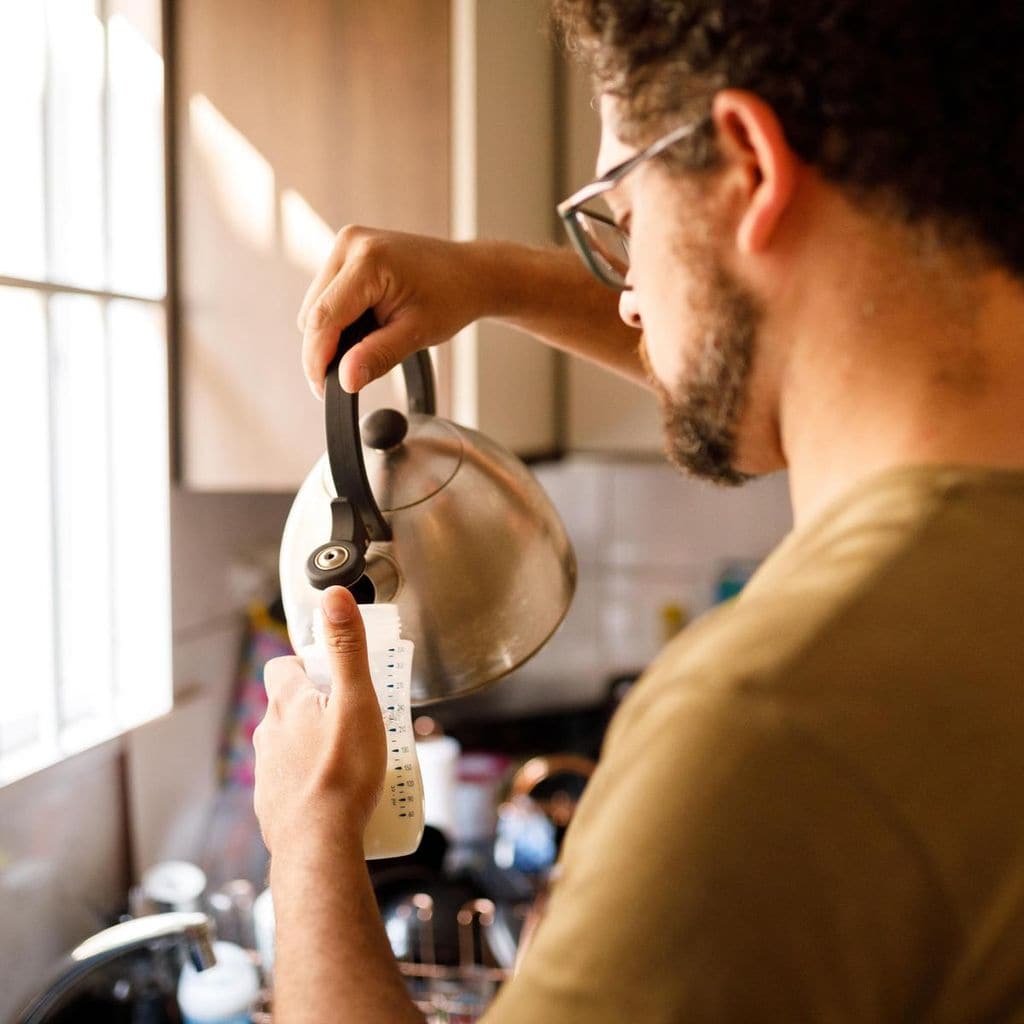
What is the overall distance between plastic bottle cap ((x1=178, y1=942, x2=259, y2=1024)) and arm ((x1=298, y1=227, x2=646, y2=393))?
28.5 inches

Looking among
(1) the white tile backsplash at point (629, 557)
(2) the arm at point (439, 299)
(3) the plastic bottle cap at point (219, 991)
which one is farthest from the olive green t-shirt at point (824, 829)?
(1) the white tile backsplash at point (629, 557)

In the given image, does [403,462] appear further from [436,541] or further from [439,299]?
[439,299]

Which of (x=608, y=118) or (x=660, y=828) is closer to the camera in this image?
(x=660, y=828)

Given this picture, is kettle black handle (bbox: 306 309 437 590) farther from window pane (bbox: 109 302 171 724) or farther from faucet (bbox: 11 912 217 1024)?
window pane (bbox: 109 302 171 724)

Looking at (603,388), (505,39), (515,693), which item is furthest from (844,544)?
(515,693)

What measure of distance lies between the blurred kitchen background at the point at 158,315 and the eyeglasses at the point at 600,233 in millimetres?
663

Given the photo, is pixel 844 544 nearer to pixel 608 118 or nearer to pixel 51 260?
pixel 608 118

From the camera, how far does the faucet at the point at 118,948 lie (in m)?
1.05

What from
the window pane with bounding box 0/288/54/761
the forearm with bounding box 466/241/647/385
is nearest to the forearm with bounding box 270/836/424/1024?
the forearm with bounding box 466/241/647/385

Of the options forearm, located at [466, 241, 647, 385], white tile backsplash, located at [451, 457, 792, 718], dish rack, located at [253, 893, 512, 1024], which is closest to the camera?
forearm, located at [466, 241, 647, 385]

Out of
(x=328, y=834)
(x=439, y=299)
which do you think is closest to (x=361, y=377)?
(x=439, y=299)

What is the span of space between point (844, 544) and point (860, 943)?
156 mm

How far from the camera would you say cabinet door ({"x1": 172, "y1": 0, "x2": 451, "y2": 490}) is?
4.65 ft

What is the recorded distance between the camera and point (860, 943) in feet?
1.43
